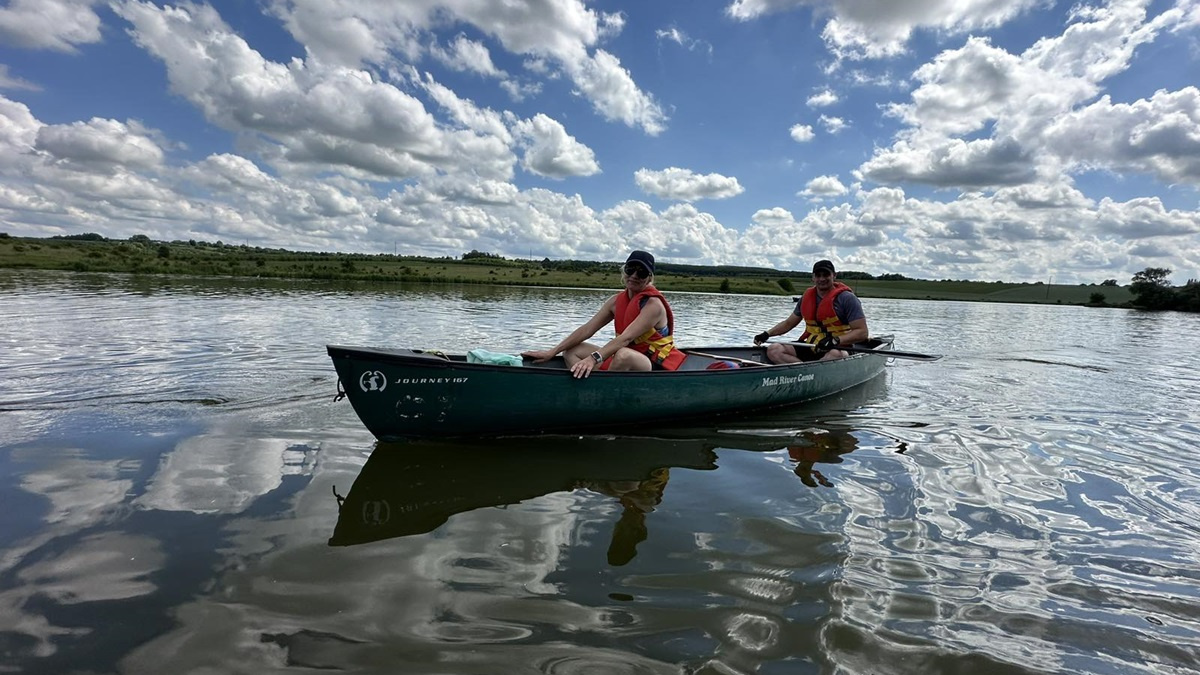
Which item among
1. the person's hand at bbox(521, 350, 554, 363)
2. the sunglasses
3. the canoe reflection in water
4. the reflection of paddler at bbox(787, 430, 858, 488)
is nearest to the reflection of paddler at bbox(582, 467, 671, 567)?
the canoe reflection in water

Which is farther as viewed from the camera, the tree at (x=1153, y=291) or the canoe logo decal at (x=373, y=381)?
the tree at (x=1153, y=291)

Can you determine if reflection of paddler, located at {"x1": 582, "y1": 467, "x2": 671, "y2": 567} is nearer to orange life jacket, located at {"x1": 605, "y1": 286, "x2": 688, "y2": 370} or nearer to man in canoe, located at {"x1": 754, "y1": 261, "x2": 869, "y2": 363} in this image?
orange life jacket, located at {"x1": 605, "y1": 286, "x2": 688, "y2": 370}

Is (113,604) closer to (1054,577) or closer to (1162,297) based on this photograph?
(1054,577)

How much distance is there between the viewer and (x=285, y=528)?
165 inches

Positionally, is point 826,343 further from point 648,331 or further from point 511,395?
point 511,395

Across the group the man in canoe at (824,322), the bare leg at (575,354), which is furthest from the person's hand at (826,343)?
the bare leg at (575,354)

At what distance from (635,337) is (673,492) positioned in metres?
2.47

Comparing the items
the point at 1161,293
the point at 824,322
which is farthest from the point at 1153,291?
the point at 824,322

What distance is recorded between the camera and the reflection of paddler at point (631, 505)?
4043 mm

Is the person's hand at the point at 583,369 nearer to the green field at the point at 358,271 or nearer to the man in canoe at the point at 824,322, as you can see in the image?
the man in canoe at the point at 824,322

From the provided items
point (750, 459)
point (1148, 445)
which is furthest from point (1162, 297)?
point (750, 459)

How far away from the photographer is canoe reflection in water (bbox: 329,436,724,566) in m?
4.38

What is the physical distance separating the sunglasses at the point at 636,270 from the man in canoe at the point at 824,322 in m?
4.19

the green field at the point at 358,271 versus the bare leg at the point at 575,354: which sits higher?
the green field at the point at 358,271
